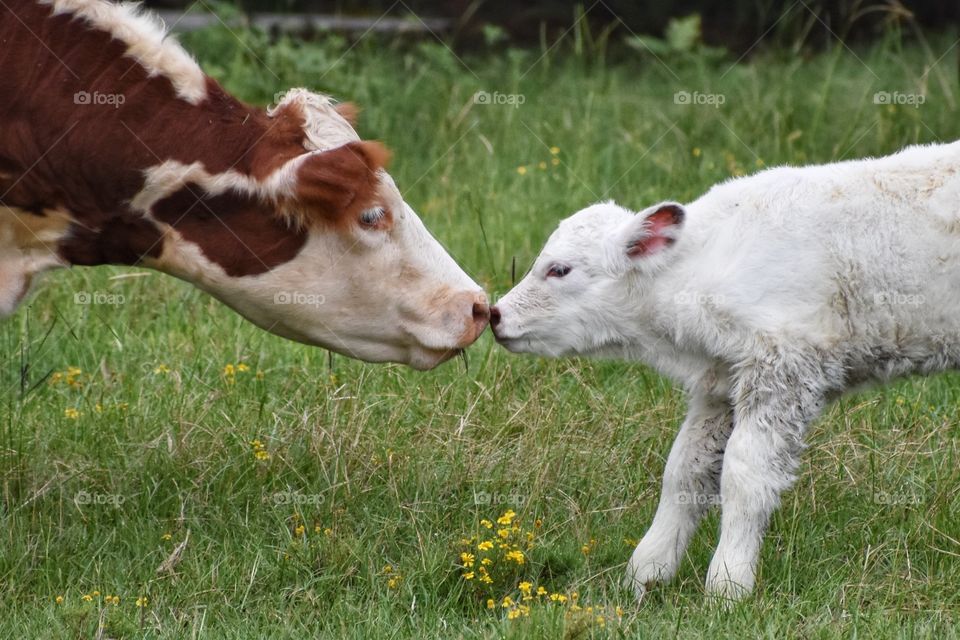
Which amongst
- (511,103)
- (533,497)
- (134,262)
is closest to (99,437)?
(134,262)

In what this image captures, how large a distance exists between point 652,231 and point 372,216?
101 centimetres

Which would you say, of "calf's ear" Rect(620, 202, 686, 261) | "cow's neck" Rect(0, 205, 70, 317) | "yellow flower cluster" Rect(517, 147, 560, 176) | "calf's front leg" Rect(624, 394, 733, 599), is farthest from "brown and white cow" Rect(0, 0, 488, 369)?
"yellow flower cluster" Rect(517, 147, 560, 176)

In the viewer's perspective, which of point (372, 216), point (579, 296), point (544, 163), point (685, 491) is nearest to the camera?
point (372, 216)

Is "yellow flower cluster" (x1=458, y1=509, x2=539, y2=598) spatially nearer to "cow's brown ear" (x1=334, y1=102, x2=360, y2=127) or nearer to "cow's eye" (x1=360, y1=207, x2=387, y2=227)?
"cow's eye" (x1=360, y1=207, x2=387, y2=227)

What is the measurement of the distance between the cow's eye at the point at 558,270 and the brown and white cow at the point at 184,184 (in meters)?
0.55

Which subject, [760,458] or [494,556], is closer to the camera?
[760,458]

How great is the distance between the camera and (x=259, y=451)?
5.36 metres

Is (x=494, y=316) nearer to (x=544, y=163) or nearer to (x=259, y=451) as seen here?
(x=259, y=451)

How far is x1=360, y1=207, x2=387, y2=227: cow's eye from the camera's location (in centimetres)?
446

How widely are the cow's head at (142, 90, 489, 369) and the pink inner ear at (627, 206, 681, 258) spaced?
618 millimetres

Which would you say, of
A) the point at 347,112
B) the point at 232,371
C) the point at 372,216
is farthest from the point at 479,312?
the point at 232,371

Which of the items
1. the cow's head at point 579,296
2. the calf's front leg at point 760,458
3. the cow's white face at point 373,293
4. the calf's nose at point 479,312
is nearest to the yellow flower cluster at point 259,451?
the cow's white face at point 373,293

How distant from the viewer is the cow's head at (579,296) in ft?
16.4

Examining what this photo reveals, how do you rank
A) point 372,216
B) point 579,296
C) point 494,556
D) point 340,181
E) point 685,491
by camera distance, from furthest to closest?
point 579,296 → point 685,491 → point 494,556 → point 372,216 → point 340,181
